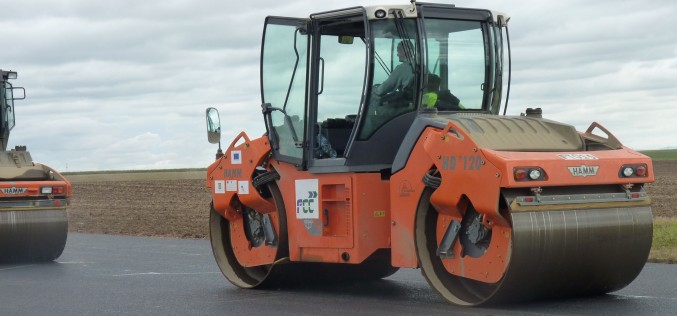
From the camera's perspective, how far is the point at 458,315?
8.58 metres

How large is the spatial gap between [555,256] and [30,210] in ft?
31.0

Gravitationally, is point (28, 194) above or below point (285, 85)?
below

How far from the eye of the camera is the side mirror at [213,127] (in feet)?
37.2

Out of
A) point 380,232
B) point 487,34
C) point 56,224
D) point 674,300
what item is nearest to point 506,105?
point 487,34

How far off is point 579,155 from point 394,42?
2125 mm

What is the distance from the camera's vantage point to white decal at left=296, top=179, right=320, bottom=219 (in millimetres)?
10383

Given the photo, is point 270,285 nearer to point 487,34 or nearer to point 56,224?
point 487,34

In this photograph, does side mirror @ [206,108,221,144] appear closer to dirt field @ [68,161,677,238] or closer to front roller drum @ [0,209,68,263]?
front roller drum @ [0,209,68,263]

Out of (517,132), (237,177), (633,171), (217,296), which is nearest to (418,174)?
(517,132)

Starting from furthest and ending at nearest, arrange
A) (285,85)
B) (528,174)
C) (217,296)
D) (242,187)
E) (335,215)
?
(242,187)
(285,85)
(217,296)
(335,215)
(528,174)

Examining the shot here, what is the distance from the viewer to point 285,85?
1099 centimetres

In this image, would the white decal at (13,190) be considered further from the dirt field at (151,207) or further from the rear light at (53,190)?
the dirt field at (151,207)

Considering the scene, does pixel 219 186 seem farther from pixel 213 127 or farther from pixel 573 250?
pixel 573 250

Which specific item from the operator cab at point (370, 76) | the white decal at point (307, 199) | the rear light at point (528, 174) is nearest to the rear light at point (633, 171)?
the rear light at point (528, 174)
